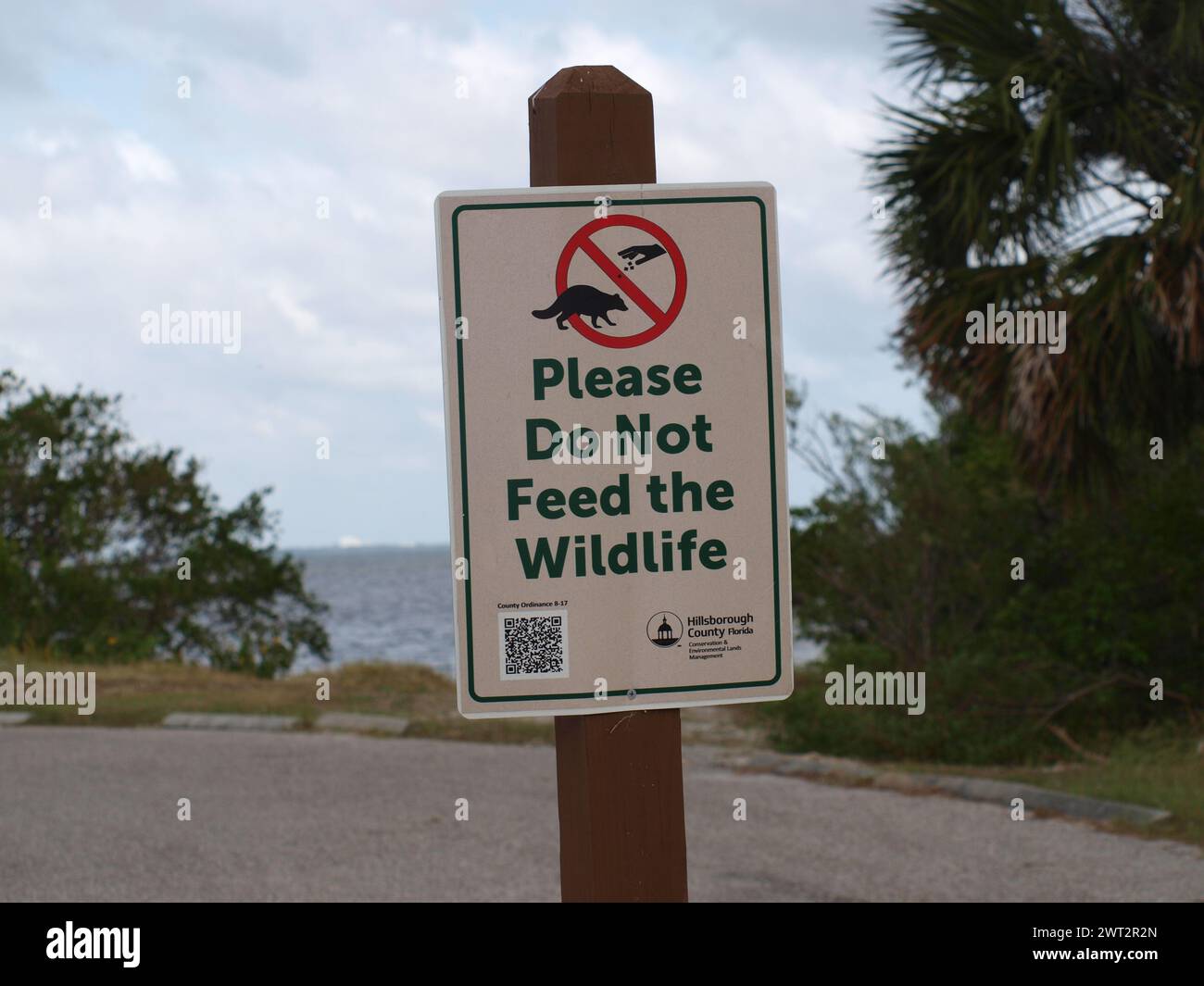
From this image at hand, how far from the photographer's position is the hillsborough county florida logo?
2.09 metres

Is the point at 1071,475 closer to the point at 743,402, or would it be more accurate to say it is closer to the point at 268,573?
the point at 743,402

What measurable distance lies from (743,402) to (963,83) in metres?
8.28

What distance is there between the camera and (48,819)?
24.5 ft

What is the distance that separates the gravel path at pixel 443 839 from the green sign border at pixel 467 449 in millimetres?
4159

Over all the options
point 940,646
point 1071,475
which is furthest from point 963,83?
point 940,646

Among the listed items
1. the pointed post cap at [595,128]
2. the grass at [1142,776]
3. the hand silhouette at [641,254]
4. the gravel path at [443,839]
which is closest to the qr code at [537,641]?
the hand silhouette at [641,254]

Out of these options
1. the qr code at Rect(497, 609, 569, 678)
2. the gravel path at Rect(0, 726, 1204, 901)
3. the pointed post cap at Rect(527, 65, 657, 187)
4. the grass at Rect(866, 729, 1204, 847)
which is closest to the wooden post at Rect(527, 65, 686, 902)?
the pointed post cap at Rect(527, 65, 657, 187)

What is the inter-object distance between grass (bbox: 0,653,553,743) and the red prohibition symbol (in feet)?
27.7

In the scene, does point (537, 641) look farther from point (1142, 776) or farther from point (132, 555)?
point (132, 555)

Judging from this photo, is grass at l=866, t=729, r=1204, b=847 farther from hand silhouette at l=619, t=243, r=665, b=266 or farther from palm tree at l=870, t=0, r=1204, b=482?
hand silhouette at l=619, t=243, r=665, b=266

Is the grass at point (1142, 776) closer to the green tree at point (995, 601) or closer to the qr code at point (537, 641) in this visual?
the green tree at point (995, 601)

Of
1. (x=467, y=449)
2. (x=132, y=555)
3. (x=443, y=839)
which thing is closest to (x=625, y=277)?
(x=467, y=449)

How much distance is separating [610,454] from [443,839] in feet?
18.0

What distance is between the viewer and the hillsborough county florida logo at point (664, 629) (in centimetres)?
209
